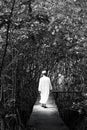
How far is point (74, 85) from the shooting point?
10695 millimetres

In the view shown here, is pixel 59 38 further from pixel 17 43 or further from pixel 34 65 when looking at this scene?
pixel 17 43

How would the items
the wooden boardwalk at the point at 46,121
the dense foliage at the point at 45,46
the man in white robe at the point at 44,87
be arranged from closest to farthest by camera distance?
the dense foliage at the point at 45,46 → the wooden boardwalk at the point at 46,121 → the man in white robe at the point at 44,87

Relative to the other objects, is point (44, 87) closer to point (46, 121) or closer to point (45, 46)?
point (45, 46)

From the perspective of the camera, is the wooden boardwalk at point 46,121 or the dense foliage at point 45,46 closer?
the dense foliage at point 45,46

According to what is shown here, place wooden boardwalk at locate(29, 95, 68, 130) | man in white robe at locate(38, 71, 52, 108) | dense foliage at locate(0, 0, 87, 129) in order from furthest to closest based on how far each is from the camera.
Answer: man in white robe at locate(38, 71, 52, 108)
wooden boardwalk at locate(29, 95, 68, 130)
dense foliage at locate(0, 0, 87, 129)

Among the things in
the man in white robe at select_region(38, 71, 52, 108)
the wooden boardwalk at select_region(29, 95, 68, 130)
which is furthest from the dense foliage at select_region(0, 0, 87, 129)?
the wooden boardwalk at select_region(29, 95, 68, 130)

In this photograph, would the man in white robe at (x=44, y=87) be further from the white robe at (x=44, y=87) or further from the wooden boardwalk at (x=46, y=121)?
the wooden boardwalk at (x=46, y=121)

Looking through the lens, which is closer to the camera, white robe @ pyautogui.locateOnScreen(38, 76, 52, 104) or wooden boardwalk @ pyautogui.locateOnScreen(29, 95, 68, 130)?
wooden boardwalk @ pyautogui.locateOnScreen(29, 95, 68, 130)

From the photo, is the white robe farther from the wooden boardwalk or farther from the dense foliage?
the wooden boardwalk

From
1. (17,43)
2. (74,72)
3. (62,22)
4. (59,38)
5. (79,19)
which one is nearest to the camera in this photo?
(17,43)

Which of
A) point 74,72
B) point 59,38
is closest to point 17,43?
point 59,38

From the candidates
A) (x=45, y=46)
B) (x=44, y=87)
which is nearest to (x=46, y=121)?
(x=44, y=87)

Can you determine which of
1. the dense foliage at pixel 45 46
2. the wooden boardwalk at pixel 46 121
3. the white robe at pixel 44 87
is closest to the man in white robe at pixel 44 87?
the white robe at pixel 44 87

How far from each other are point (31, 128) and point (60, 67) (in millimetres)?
6752
